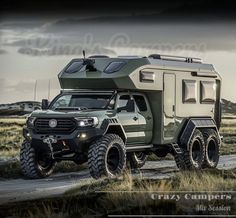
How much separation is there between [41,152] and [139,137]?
1807 millimetres

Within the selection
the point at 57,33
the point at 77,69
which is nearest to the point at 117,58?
the point at 77,69

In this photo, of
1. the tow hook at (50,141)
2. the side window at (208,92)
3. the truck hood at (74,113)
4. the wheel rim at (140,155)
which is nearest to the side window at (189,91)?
the side window at (208,92)

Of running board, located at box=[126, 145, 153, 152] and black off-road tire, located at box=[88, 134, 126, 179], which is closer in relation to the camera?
black off-road tire, located at box=[88, 134, 126, 179]

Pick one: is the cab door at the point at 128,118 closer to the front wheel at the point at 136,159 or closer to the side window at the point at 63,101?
the side window at the point at 63,101

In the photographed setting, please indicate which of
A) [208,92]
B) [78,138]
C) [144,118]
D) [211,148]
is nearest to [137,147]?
[144,118]

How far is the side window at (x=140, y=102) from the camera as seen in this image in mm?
13539

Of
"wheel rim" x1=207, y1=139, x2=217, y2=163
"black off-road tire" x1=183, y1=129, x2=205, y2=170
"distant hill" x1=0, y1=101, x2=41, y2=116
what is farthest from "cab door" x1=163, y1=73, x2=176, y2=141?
"distant hill" x1=0, y1=101, x2=41, y2=116

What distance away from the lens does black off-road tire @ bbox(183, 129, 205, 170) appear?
47.7 feet

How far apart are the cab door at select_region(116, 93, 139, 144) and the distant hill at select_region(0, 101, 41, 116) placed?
1.43 metres

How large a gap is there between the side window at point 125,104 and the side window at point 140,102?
0.24 meters

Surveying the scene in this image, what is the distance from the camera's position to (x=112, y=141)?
1234 centimetres

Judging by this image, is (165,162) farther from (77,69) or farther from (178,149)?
(77,69)

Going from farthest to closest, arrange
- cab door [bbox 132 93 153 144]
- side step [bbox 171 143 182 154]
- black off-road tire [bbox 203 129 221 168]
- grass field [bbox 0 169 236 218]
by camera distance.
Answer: black off-road tire [bbox 203 129 221 168], side step [bbox 171 143 182 154], cab door [bbox 132 93 153 144], grass field [bbox 0 169 236 218]

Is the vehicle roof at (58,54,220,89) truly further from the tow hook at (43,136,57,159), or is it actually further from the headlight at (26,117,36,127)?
the tow hook at (43,136,57,159)
